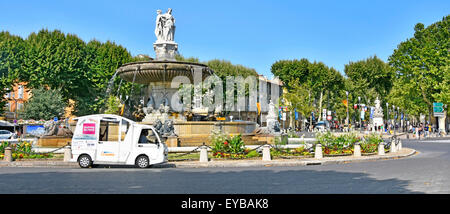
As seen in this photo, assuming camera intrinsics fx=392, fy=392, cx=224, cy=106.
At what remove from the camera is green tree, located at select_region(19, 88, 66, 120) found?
146 ft

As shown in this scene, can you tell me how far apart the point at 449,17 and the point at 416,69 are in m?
7.35

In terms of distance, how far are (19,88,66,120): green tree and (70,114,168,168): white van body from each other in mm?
31385

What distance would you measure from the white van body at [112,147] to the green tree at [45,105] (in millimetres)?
31385

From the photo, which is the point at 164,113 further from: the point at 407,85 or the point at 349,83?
the point at 349,83

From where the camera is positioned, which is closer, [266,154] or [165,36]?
[266,154]

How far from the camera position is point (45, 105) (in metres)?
45.1

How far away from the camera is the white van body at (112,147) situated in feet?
47.8

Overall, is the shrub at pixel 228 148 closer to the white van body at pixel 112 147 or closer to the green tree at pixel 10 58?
the white van body at pixel 112 147

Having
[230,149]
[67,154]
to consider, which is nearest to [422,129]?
[230,149]

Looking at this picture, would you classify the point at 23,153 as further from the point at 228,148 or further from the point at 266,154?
the point at 266,154

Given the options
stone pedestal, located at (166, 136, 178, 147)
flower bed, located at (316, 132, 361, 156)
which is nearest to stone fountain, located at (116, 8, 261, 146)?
stone pedestal, located at (166, 136, 178, 147)

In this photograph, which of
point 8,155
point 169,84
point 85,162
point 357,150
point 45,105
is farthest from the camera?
point 45,105

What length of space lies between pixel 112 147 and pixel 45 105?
114ft

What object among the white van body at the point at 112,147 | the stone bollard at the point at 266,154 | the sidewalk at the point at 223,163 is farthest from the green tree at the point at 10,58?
the stone bollard at the point at 266,154
